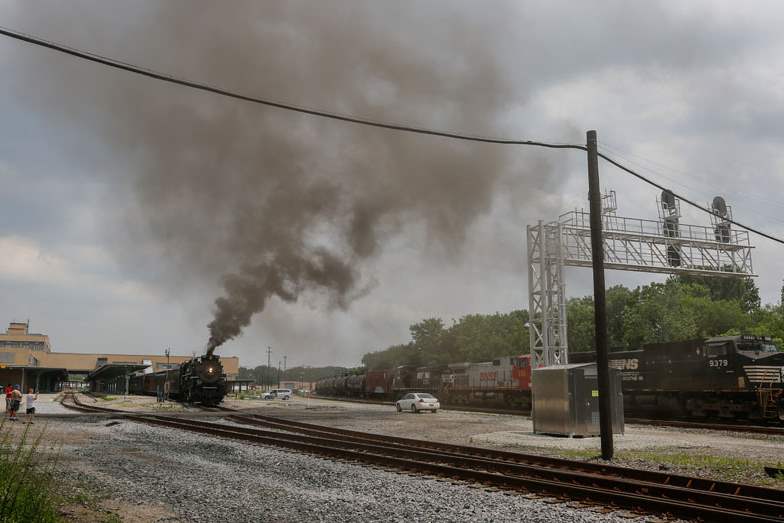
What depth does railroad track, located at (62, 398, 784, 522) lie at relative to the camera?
8.60 metres

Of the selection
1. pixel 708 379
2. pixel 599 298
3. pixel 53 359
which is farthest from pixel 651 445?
pixel 53 359

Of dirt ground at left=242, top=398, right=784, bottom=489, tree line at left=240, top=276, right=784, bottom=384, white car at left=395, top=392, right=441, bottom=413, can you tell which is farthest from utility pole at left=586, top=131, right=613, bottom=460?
tree line at left=240, top=276, right=784, bottom=384

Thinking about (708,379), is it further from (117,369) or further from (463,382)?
(117,369)

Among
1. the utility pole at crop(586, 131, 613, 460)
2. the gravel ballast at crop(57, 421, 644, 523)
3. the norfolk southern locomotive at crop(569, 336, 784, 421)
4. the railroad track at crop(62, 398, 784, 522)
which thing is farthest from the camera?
the norfolk southern locomotive at crop(569, 336, 784, 421)

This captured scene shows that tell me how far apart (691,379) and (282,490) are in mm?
23063

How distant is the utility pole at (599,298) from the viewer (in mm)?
14825

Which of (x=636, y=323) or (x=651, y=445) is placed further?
(x=636, y=323)

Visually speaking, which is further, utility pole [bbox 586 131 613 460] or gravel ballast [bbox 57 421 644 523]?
utility pole [bbox 586 131 613 460]

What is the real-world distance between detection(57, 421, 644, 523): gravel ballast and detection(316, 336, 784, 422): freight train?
19.1 m

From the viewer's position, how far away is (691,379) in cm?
2756

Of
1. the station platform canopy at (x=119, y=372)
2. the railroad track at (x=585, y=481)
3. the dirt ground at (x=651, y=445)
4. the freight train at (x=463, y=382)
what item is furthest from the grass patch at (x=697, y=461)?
the station platform canopy at (x=119, y=372)

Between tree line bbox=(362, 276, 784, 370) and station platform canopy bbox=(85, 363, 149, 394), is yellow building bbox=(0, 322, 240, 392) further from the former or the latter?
tree line bbox=(362, 276, 784, 370)

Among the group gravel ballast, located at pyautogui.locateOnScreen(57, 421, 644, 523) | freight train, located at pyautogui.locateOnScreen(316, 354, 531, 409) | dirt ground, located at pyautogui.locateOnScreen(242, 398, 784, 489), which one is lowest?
dirt ground, located at pyautogui.locateOnScreen(242, 398, 784, 489)

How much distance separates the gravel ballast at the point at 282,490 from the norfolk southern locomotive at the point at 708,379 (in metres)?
19.1
